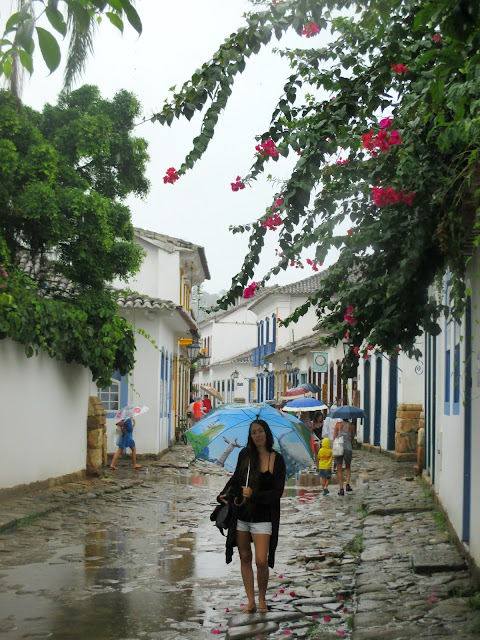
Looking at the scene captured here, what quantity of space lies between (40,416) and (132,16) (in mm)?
11796

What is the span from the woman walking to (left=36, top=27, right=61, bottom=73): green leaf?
14.1 ft

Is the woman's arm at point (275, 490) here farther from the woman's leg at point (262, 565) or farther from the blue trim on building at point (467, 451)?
the blue trim on building at point (467, 451)

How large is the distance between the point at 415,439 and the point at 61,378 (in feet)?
31.3

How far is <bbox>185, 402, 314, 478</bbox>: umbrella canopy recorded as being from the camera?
8.08 m

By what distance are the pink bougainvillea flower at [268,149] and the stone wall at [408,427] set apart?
577 inches

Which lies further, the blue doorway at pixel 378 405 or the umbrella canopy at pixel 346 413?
the blue doorway at pixel 378 405

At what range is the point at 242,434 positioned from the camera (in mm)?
8172

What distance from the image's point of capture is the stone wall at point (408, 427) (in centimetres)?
2134

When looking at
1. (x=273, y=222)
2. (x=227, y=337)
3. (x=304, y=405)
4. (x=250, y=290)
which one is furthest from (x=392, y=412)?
(x=227, y=337)

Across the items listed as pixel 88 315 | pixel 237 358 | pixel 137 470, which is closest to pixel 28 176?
pixel 88 315

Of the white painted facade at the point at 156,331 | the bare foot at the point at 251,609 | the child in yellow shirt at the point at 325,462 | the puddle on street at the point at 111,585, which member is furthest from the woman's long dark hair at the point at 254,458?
the white painted facade at the point at 156,331

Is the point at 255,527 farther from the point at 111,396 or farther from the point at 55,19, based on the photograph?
the point at 111,396

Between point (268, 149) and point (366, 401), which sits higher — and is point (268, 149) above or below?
above

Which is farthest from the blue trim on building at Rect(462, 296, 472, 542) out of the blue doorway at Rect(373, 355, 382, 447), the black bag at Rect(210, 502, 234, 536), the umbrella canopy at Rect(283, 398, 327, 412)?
the blue doorway at Rect(373, 355, 382, 447)
